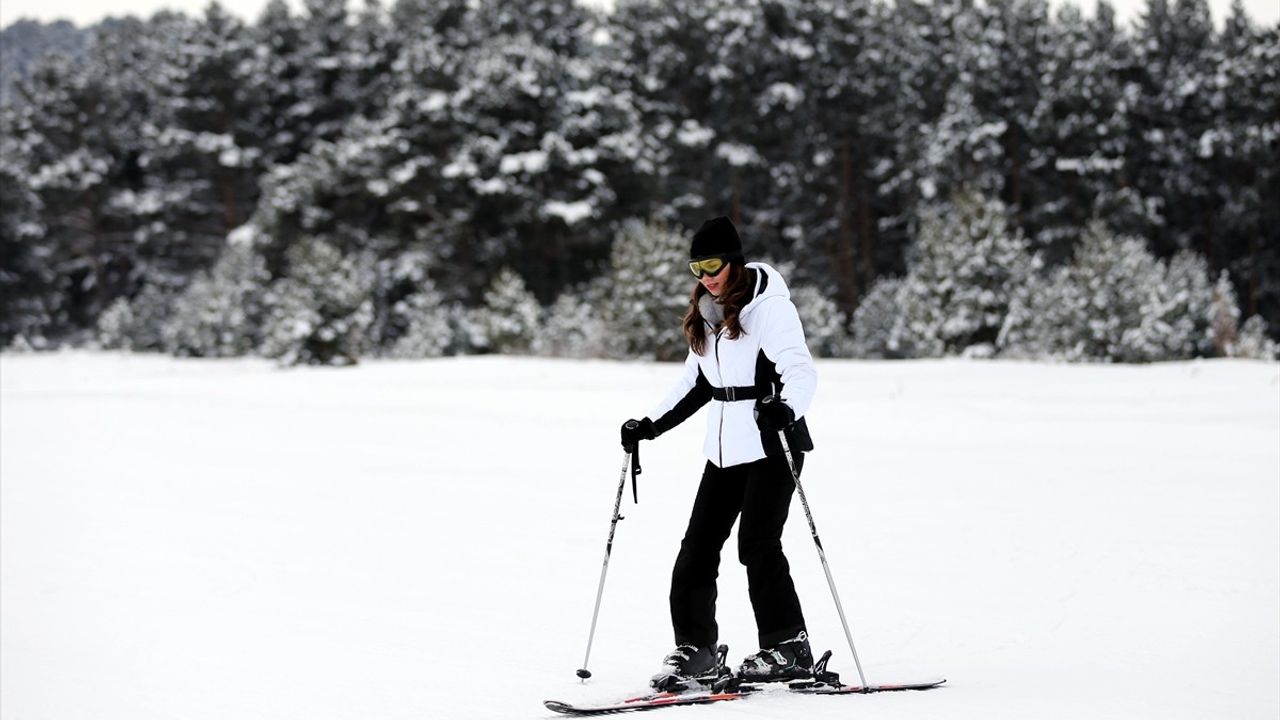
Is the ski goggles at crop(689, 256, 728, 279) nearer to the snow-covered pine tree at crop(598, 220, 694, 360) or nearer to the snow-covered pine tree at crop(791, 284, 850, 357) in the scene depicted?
the snow-covered pine tree at crop(598, 220, 694, 360)

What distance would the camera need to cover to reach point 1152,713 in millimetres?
4262

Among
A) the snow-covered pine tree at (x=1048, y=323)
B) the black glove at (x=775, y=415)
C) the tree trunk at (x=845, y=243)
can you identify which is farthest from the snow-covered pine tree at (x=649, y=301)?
the tree trunk at (x=845, y=243)

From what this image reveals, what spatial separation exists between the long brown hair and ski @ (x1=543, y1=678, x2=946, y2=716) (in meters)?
1.40

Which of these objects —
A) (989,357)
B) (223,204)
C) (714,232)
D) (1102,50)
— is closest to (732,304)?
(714,232)

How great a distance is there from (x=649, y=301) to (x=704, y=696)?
17.5 meters

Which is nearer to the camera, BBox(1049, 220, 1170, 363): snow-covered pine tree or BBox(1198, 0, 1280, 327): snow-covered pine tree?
BBox(1049, 220, 1170, 363): snow-covered pine tree

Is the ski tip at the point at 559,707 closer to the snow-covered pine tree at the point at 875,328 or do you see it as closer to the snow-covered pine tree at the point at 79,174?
the snow-covered pine tree at the point at 875,328

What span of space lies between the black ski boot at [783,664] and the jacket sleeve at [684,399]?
1041 mm

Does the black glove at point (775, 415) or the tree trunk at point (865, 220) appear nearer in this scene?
the black glove at point (775, 415)

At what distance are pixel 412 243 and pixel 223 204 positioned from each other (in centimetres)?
1741

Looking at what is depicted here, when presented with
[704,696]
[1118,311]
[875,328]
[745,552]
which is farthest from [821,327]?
[704,696]

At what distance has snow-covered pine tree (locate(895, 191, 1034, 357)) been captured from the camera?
78.7ft

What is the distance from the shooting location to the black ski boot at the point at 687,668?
448 centimetres

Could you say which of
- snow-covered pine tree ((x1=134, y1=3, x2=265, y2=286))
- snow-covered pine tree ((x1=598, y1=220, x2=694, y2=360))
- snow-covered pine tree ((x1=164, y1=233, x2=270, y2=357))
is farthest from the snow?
snow-covered pine tree ((x1=134, y1=3, x2=265, y2=286))
